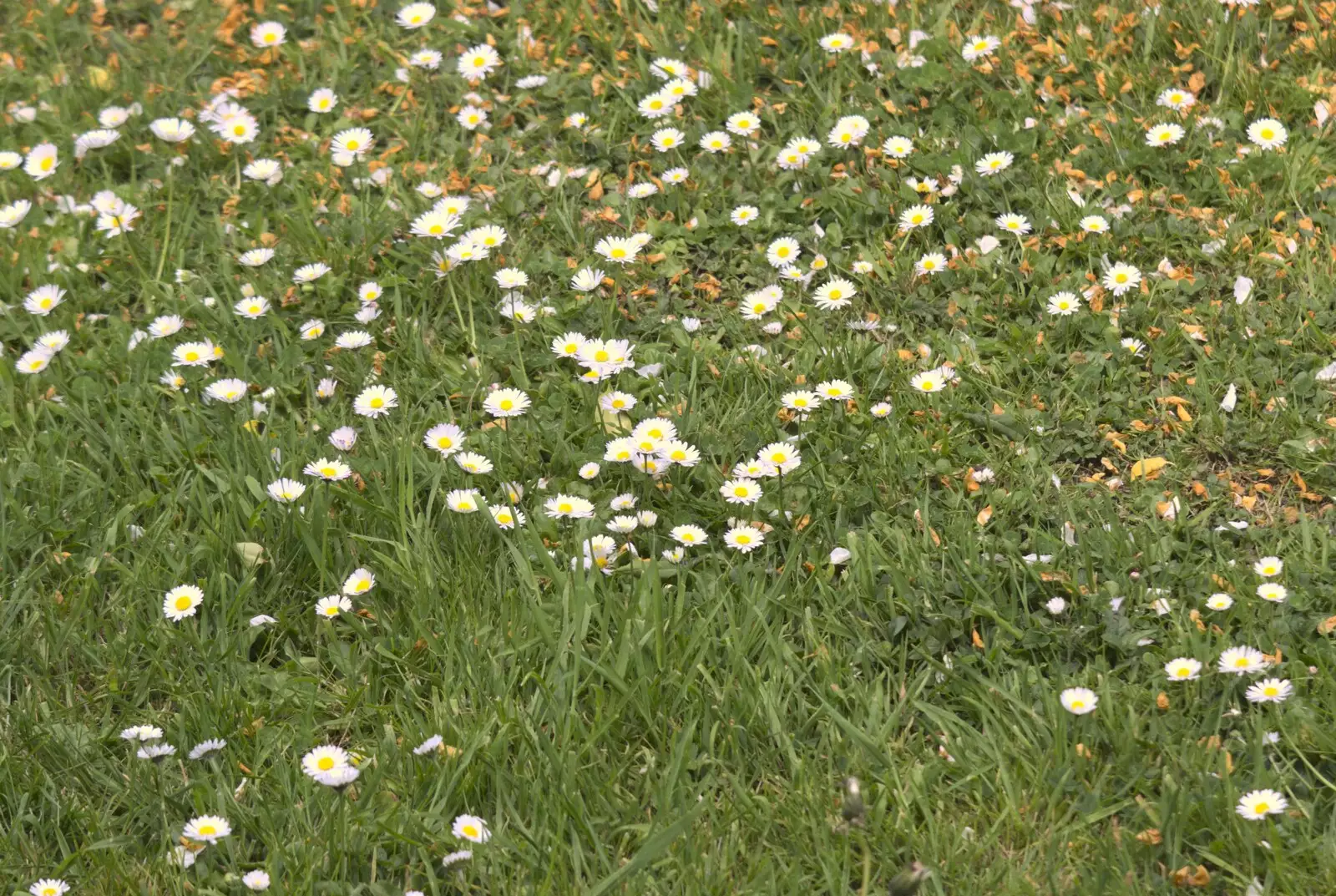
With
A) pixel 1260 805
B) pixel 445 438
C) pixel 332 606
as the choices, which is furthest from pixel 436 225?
pixel 1260 805

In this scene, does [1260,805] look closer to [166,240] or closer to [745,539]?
[745,539]

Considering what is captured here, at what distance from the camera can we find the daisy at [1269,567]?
2.81 metres

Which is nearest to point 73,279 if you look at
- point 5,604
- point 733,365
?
point 5,604

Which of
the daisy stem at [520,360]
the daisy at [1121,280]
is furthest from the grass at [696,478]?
the daisy at [1121,280]

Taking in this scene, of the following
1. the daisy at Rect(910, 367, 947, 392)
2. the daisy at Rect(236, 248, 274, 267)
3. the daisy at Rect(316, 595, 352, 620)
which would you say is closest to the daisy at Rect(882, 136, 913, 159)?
the daisy at Rect(910, 367, 947, 392)

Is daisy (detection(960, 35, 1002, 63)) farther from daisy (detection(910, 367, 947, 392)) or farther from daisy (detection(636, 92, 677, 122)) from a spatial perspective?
daisy (detection(910, 367, 947, 392))

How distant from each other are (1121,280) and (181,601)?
234 centimetres

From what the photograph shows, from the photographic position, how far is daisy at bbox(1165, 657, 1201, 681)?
263cm

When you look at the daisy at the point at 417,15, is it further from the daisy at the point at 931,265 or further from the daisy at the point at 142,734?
the daisy at the point at 142,734

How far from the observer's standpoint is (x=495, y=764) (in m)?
2.62

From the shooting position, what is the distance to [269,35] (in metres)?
4.77

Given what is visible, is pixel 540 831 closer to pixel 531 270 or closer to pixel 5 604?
pixel 5 604

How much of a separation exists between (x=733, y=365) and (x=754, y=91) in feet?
3.93

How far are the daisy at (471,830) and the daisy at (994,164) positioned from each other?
7.46ft
